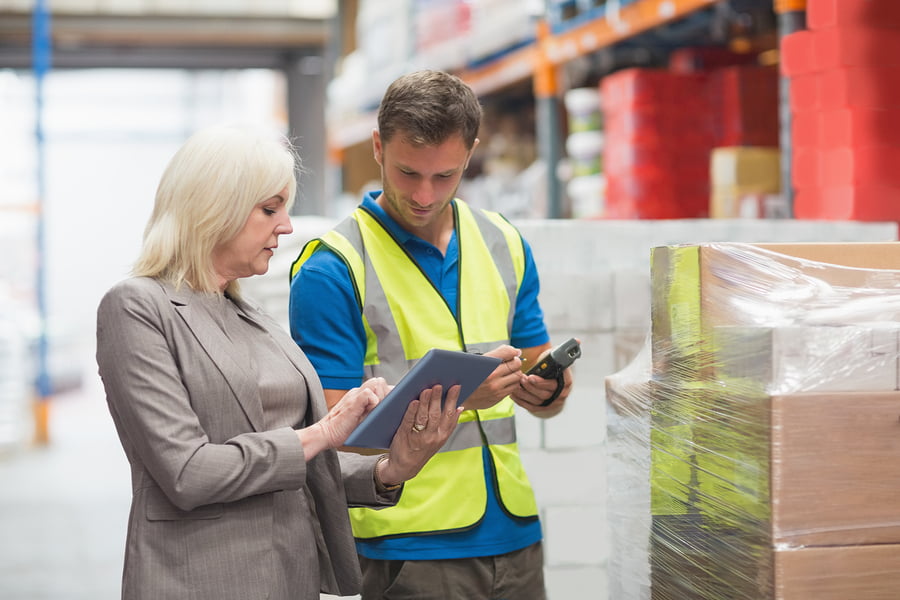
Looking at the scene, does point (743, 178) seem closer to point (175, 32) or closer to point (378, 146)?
point (378, 146)

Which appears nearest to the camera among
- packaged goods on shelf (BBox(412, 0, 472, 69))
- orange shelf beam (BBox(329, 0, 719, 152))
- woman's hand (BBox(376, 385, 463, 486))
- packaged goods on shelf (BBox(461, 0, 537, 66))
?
woman's hand (BBox(376, 385, 463, 486))

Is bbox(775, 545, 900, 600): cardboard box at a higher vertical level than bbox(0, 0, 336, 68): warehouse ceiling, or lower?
lower

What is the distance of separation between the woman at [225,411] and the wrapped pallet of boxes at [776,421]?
452mm

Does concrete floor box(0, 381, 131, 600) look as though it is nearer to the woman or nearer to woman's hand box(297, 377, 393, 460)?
the woman

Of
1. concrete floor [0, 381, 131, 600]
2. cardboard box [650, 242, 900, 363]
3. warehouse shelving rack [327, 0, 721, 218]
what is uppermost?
warehouse shelving rack [327, 0, 721, 218]

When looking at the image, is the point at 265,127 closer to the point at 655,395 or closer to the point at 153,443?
the point at 153,443

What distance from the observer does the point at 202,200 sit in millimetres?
1754

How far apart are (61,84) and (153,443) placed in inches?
731

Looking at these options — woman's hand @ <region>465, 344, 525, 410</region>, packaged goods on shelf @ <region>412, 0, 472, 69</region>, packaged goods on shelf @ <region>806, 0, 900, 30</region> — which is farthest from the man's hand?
packaged goods on shelf @ <region>412, 0, 472, 69</region>

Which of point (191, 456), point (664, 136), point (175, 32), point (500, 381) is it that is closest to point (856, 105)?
point (664, 136)

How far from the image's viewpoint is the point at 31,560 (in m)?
5.47

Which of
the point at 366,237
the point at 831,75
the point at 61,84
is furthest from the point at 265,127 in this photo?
the point at 61,84

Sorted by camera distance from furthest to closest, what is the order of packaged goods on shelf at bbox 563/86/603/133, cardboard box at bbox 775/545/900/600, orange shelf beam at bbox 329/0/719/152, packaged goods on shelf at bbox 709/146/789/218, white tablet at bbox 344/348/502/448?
packaged goods on shelf at bbox 563/86/603/133 → orange shelf beam at bbox 329/0/719/152 → packaged goods on shelf at bbox 709/146/789/218 → white tablet at bbox 344/348/502/448 → cardboard box at bbox 775/545/900/600

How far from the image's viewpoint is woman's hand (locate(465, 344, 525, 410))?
201cm
